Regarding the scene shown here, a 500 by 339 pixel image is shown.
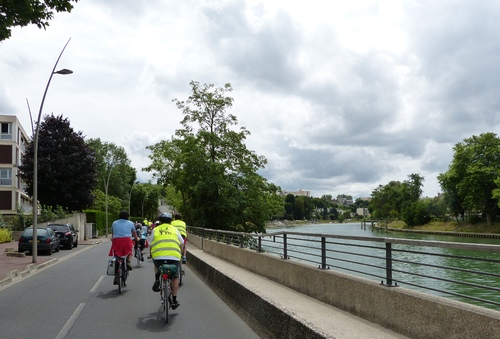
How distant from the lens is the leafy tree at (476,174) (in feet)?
267

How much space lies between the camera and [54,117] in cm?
5278

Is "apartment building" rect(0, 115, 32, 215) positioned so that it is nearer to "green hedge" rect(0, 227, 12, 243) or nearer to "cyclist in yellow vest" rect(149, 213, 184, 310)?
"green hedge" rect(0, 227, 12, 243)

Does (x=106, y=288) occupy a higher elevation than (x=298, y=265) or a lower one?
lower

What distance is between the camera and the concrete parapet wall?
Result: 14.7 feet

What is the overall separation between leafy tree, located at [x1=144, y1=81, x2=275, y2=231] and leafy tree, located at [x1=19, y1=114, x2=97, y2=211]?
1876 centimetres

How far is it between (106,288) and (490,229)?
263 feet

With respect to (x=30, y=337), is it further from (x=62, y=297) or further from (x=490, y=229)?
(x=490, y=229)

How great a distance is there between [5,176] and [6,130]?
559cm

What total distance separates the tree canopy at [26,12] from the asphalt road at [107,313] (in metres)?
5.77

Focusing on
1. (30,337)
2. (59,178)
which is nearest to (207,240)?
(30,337)

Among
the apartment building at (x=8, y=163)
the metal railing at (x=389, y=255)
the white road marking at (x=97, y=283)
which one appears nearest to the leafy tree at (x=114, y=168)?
the apartment building at (x=8, y=163)

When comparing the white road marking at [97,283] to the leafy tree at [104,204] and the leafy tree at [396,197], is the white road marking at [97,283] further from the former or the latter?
the leafy tree at [396,197]

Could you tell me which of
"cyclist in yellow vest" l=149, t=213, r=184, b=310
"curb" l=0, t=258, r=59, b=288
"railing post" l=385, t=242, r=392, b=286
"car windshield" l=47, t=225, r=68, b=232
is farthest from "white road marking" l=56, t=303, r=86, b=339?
"car windshield" l=47, t=225, r=68, b=232

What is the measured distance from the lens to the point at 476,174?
81.4 metres
